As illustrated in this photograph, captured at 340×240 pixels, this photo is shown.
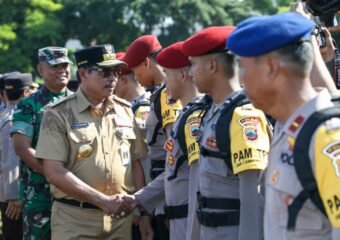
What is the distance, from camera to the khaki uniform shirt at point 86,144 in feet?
18.3

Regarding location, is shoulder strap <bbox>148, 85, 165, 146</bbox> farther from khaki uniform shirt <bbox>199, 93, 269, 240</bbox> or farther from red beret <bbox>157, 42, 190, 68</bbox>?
khaki uniform shirt <bbox>199, 93, 269, 240</bbox>

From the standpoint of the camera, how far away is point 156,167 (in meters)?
6.51

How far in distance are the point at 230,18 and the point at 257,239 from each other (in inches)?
1575

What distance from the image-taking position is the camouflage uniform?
260 inches

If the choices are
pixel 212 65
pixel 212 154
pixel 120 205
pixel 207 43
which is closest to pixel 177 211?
pixel 120 205

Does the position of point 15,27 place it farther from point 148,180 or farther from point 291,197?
point 291,197

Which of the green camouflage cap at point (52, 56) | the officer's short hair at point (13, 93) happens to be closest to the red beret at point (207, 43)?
the green camouflage cap at point (52, 56)

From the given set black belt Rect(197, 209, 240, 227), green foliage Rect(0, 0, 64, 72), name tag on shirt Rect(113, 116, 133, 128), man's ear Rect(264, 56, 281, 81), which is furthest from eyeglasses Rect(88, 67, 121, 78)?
green foliage Rect(0, 0, 64, 72)

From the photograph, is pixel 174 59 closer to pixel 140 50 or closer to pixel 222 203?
pixel 222 203

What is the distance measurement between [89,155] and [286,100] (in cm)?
290

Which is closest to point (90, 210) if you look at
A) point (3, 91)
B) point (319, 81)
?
point (319, 81)

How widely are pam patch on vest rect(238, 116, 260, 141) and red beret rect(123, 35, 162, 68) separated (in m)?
3.18

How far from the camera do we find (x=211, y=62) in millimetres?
4445

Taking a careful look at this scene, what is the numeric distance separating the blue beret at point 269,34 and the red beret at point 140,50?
164 inches
